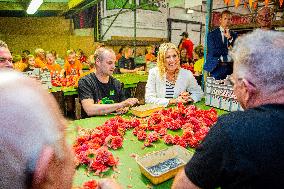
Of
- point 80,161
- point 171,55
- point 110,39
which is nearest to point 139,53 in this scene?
point 110,39

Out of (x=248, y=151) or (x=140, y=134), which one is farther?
(x=140, y=134)

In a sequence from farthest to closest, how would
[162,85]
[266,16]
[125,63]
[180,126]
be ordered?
[125,63] → [266,16] → [162,85] → [180,126]

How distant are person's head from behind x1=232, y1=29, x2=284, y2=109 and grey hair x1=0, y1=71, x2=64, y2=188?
48.6 inches

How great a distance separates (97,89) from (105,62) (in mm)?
510

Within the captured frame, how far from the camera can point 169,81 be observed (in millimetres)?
4754

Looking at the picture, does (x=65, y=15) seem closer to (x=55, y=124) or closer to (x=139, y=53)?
(x=139, y=53)

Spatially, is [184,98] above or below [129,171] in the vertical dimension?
above

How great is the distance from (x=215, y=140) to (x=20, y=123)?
3.34 ft

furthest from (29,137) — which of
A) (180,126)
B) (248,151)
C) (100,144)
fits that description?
(180,126)

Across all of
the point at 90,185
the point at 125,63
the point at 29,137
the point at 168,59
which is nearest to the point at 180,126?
the point at 90,185

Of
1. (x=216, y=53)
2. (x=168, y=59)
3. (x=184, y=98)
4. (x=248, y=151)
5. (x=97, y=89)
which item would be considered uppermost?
(x=216, y=53)

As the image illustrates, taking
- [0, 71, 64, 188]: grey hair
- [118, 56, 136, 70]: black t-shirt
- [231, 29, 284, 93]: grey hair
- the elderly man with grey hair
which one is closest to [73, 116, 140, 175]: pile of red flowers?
the elderly man with grey hair

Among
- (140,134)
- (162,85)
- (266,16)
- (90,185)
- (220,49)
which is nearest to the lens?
(90,185)

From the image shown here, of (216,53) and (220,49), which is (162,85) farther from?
(220,49)
